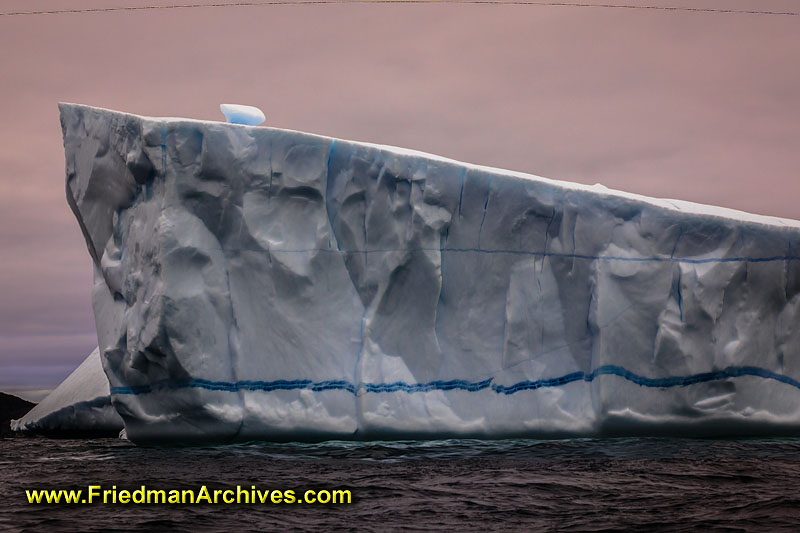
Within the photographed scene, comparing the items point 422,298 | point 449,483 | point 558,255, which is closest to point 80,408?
point 422,298

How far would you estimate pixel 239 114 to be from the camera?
9352mm

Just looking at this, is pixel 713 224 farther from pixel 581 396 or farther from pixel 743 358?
pixel 581 396

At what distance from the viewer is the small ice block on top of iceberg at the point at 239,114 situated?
9.34 meters

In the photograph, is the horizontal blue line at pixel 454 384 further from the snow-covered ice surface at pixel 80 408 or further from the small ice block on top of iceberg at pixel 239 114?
the snow-covered ice surface at pixel 80 408

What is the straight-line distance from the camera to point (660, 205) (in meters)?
8.92

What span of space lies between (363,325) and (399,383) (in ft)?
2.21

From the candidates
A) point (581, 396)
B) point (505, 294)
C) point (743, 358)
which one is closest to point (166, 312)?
point (505, 294)

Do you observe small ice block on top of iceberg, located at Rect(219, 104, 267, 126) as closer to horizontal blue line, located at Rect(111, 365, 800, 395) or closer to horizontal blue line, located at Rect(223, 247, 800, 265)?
horizontal blue line, located at Rect(223, 247, 800, 265)

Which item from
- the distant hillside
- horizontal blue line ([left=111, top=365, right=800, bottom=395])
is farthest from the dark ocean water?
the distant hillside

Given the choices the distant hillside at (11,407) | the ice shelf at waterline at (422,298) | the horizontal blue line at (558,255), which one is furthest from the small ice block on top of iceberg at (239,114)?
the distant hillside at (11,407)

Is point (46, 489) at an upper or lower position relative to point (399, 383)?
lower

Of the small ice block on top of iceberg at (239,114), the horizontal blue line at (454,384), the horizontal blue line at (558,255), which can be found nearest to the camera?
the horizontal blue line at (454,384)

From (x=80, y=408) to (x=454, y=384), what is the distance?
20.5 ft

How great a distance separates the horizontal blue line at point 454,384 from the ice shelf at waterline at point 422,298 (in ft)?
0.06
